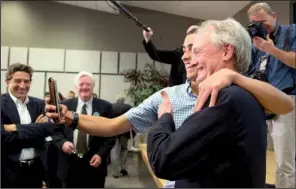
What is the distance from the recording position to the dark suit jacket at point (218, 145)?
0.59 meters

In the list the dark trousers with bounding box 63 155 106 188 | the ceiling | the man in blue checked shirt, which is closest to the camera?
the man in blue checked shirt

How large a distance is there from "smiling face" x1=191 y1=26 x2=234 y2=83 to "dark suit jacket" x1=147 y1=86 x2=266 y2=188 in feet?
0.30

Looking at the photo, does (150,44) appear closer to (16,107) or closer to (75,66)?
(16,107)

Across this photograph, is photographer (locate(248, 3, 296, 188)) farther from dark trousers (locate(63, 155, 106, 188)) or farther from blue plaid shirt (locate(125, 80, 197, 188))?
dark trousers (locate(63, 155, 106, 188))

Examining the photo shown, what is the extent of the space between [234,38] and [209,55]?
63 mm

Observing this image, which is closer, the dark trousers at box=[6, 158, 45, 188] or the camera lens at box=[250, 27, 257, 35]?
the camera lens at box=[250, 27, 257, 35]

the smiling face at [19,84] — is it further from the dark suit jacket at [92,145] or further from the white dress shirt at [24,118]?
the dark suit jacket at [92,145]

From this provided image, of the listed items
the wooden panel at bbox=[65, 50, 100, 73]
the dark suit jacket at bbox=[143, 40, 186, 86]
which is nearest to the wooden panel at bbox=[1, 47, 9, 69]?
the wooden panel at bbox=[65, 50, 100, 73]

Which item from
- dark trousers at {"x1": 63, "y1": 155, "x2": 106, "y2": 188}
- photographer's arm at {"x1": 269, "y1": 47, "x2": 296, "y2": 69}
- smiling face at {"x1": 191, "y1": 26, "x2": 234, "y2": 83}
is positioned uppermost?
photographer's arm at {"x1": 269, "y1": 47, "x2": 296, "y2": 69}

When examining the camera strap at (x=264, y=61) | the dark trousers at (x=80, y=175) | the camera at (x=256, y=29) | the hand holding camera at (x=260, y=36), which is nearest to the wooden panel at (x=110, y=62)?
the dark trousers at (x=80, y=175)

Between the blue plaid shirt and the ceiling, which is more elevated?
the ceiling

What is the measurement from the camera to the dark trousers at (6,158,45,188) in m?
1.59

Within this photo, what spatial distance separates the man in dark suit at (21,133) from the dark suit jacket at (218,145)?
1.14 metres

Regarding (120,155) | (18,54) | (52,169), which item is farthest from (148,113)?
(18,54)
